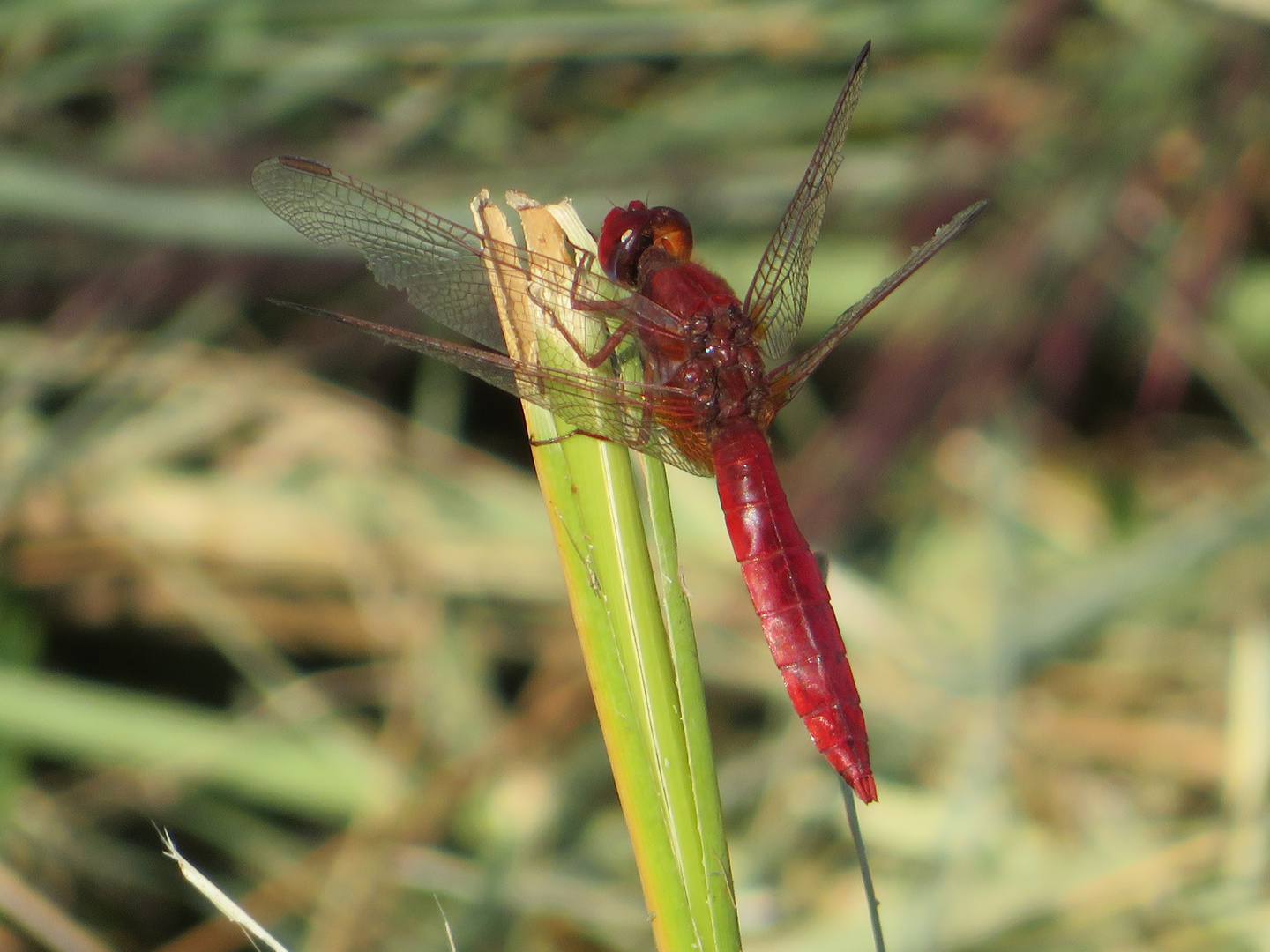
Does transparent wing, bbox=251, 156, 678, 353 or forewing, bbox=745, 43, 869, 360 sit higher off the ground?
forewing, bbox=745, 43, 869, 360

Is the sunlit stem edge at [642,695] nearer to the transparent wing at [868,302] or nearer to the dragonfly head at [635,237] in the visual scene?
the transparent wing at [868,302]

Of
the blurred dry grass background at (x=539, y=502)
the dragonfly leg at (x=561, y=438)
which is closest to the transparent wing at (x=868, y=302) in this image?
the dragonfly leg at (x=561, y=438)

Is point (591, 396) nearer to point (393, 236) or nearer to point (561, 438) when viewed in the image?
point (561, 438)

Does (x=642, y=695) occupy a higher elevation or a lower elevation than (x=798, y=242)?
lower

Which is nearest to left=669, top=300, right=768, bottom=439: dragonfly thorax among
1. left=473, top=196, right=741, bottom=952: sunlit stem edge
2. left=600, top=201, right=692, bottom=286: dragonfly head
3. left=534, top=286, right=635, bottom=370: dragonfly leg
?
left=600, top=201, right=692, bottom=286: dragonfly head

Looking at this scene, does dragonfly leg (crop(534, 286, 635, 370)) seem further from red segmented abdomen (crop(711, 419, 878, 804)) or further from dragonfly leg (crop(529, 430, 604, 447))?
red segmented abdomen (crop(711, 419, 878, 804))

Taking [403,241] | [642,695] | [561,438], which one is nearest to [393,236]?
[403,241]

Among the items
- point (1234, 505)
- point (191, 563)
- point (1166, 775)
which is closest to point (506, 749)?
point (191, 563)
